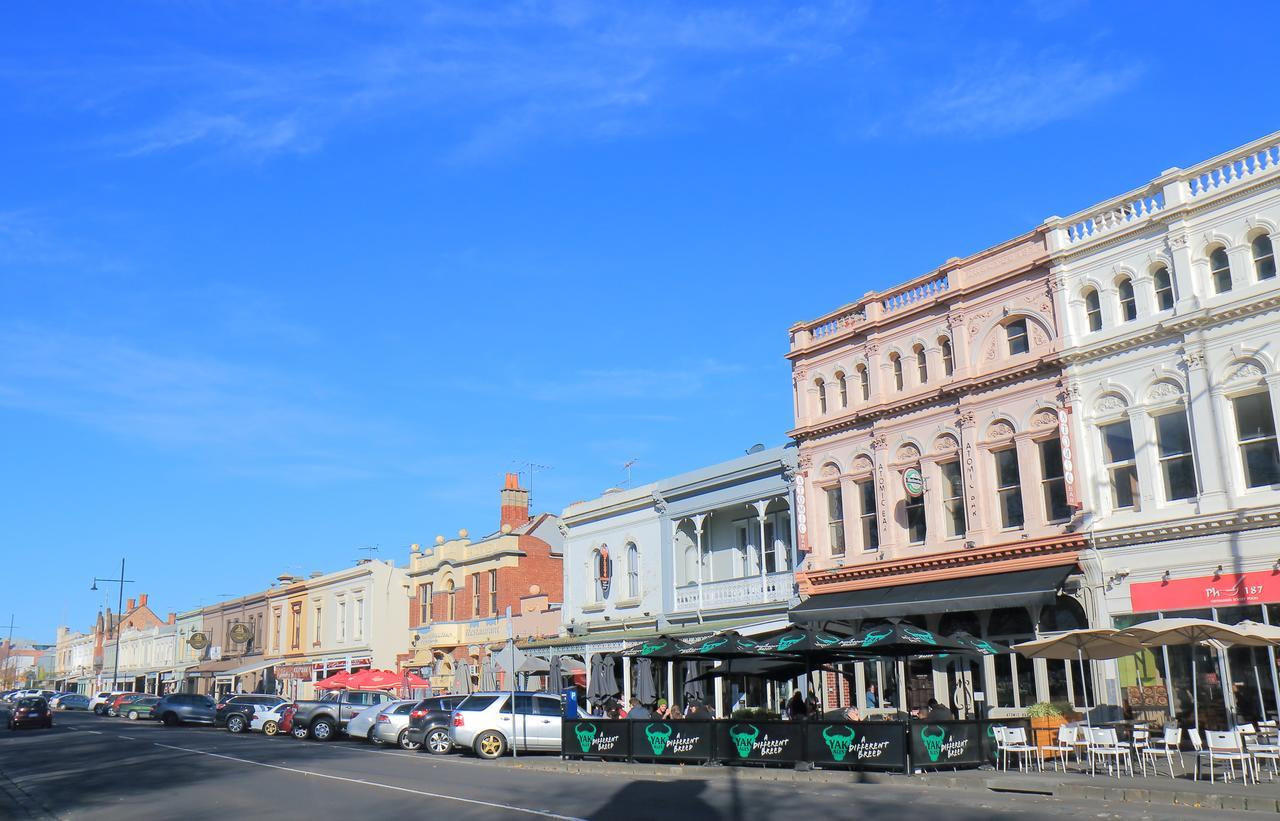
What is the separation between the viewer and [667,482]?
35844mm

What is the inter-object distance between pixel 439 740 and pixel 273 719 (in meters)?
15.8

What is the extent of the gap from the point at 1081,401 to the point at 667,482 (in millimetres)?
14473

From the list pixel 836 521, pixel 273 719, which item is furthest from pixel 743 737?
pixel 273 719

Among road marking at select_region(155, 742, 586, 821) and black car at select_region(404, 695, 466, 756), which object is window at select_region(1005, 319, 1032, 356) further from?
road marking at select_region(155, 742, 586, 821)

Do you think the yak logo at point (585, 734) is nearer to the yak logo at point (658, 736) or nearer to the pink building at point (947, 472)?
the yak logo at point (658, 736)

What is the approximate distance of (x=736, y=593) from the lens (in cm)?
3275

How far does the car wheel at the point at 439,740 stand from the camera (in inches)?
1105

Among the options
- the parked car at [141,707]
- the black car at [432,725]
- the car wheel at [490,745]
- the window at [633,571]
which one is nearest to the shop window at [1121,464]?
the car wheel at [490,745]

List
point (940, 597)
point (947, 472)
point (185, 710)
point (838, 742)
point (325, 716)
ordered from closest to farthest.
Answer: point (838, 742)
point (940, 597)
point (947, 472)
point (325, 716)
point (185, 710)

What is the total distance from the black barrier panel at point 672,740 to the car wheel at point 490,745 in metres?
4.25

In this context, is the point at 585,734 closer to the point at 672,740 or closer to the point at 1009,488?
the point at 672,740

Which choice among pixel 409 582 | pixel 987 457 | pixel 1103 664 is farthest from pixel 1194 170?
pixel 409 582

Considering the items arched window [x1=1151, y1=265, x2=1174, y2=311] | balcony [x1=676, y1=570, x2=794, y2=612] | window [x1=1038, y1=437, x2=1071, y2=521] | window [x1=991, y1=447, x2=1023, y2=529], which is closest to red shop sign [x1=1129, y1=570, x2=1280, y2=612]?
window [x1=1038, y1=437, x2=1071, y2=521]

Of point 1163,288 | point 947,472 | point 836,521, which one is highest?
point 1163,288
